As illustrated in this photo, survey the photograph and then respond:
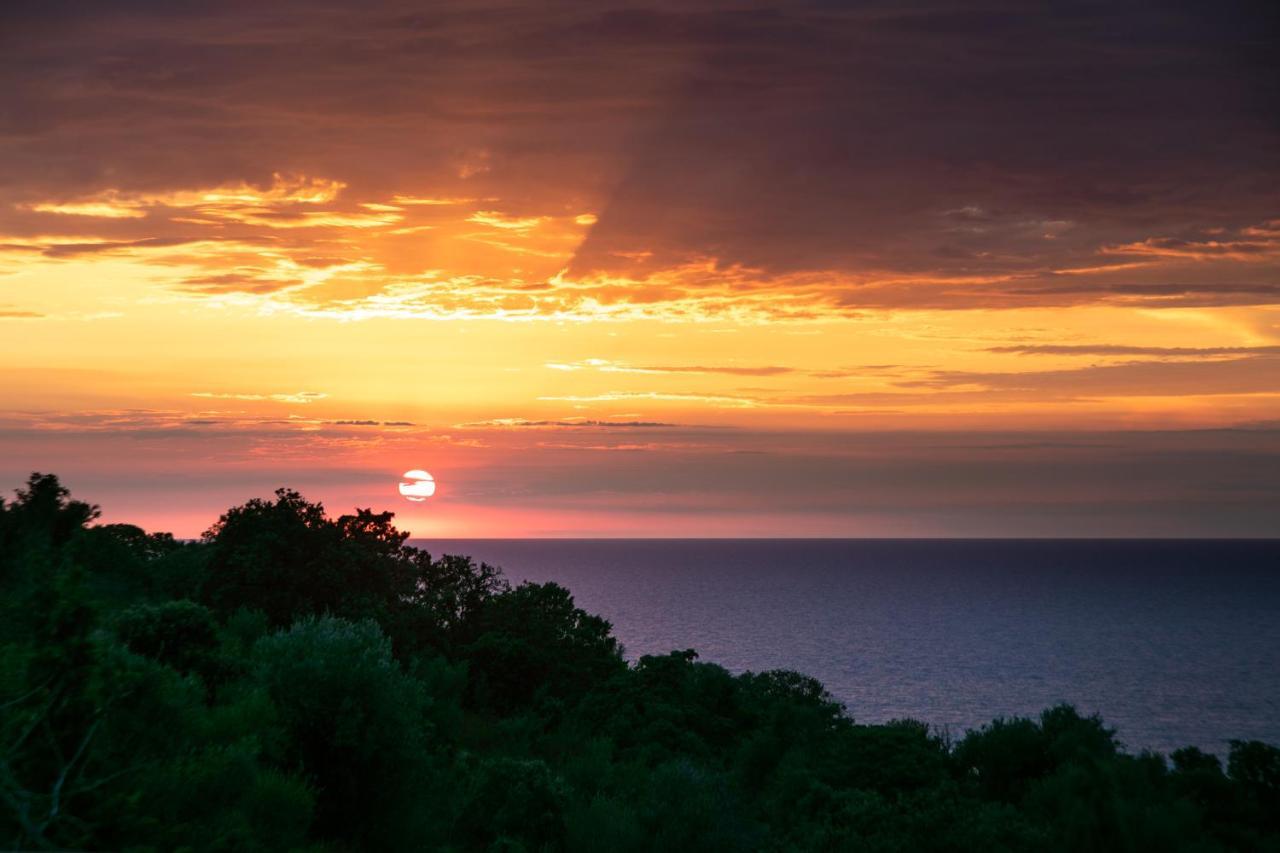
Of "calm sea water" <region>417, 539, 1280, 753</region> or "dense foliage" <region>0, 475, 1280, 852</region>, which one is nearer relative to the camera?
"dense foliage" <region>0, 475, 1280, 852</region>

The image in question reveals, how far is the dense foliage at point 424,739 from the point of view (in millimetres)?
18031

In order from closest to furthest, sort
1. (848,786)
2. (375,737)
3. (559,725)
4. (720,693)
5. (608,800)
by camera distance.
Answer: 1. (375,737)
2. (608,800)
3. (848,786)
4. (559,725)
5. (720,693)

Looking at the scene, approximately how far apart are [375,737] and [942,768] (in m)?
19.7

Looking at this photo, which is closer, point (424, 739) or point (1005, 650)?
point (424, 739)

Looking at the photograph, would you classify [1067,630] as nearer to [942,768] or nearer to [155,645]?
[942,768]

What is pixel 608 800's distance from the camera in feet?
101

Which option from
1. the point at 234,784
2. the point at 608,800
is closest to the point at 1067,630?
the point at 608,800

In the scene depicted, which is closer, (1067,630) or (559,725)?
(559,725)

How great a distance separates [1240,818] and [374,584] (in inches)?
1513

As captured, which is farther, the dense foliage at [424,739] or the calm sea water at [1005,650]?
the calm sea water at [1005,650]

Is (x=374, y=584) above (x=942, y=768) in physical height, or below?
above

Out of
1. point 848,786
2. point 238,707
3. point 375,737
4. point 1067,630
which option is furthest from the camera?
point 1067,630

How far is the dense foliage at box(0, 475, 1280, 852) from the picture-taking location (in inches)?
710

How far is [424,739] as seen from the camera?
32.7 metres
